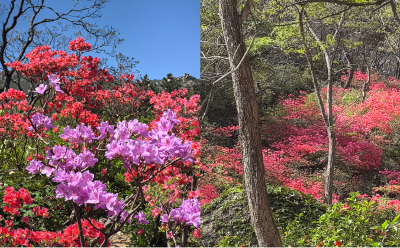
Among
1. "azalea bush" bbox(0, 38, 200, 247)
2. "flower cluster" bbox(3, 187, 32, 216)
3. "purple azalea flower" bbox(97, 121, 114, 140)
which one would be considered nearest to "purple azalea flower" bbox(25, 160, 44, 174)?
"azalea bush" bbox(0, 38, 200, 247)

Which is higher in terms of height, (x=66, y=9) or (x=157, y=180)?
(x=66, y=9)

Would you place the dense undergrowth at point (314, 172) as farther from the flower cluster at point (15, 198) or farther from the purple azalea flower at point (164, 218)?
the flower cluster at point (15, 198)

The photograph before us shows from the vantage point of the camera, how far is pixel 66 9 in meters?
A: 1.80

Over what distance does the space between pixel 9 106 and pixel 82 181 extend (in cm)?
121

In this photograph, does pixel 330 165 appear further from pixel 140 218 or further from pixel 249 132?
pixel 140 218

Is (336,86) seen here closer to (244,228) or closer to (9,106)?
(244,228)


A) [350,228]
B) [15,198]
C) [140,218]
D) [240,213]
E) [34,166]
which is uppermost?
[34,166]

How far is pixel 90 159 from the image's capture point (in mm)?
1081

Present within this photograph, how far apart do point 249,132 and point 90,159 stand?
1.02 metres

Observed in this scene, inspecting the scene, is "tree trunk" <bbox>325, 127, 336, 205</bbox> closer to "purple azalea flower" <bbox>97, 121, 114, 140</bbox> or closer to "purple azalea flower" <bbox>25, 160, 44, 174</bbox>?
"purple azalea flower" <bbox>97, 121, 114, 140</bbox>

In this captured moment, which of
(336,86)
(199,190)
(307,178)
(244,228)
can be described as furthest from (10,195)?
(336,86)

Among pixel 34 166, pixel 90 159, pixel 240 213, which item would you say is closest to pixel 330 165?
pixel 240 213

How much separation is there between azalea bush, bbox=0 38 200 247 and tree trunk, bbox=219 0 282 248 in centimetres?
32

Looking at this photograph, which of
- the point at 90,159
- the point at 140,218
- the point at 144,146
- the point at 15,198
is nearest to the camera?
the point at 144,146
